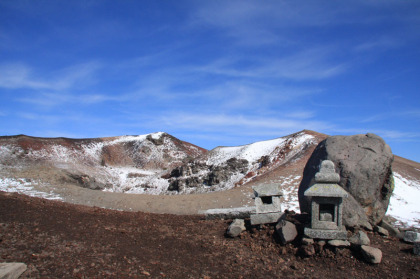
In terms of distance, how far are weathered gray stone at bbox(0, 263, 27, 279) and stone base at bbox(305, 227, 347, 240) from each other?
666 cm

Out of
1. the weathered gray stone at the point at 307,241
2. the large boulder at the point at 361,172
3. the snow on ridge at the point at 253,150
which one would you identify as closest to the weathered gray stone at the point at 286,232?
the weathered gray stone at the point at 307,241

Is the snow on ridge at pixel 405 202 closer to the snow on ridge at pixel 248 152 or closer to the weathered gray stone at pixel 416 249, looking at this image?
the weathered gray stone at pixel 416 249

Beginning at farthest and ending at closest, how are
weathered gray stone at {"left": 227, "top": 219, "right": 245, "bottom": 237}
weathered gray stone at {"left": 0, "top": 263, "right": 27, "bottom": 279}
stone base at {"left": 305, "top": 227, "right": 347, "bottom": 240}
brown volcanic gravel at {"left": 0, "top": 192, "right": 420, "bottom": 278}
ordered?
weathered gray stone at {"left": 227, "top": 219, "right": 245, "bottom": 237}
stone base at {"left": 305, "top": 227, "right": 347, "bottom": 240}
brown volcanic gravel at {"left": 0, "top": 192, "right": 420, "bottom": 278}
weathered gray stone at {"left": 0, "top": 263, "right": 27, "bottom": 279}

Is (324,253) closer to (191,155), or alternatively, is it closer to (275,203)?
(275,203)

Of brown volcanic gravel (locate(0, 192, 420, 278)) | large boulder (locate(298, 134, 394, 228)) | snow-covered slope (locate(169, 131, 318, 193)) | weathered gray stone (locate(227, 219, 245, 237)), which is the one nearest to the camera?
brown volcanic gravel (locate(0, 192, 420, 278))

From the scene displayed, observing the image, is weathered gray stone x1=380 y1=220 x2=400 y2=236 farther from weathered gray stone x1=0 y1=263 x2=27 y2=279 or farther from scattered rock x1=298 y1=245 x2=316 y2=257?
weathered gray stone x1=0 y1=263 x2=27 y2=279

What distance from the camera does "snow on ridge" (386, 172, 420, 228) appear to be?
13.7 m

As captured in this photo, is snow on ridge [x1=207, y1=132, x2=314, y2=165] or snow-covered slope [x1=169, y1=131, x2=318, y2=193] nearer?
snow-covered slope [x1=169, y1=131, x2=318, y2=193]

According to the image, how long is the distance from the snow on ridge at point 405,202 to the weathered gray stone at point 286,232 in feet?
23.5

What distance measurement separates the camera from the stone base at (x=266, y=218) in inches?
366

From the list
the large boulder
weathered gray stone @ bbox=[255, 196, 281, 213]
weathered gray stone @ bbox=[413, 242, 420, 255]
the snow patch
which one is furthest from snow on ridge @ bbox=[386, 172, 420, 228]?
the snow patch

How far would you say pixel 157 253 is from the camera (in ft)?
26.2

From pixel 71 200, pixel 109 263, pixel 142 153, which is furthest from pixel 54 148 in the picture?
pixel 109 263

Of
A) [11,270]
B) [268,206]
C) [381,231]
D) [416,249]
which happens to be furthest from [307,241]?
[11,270]
